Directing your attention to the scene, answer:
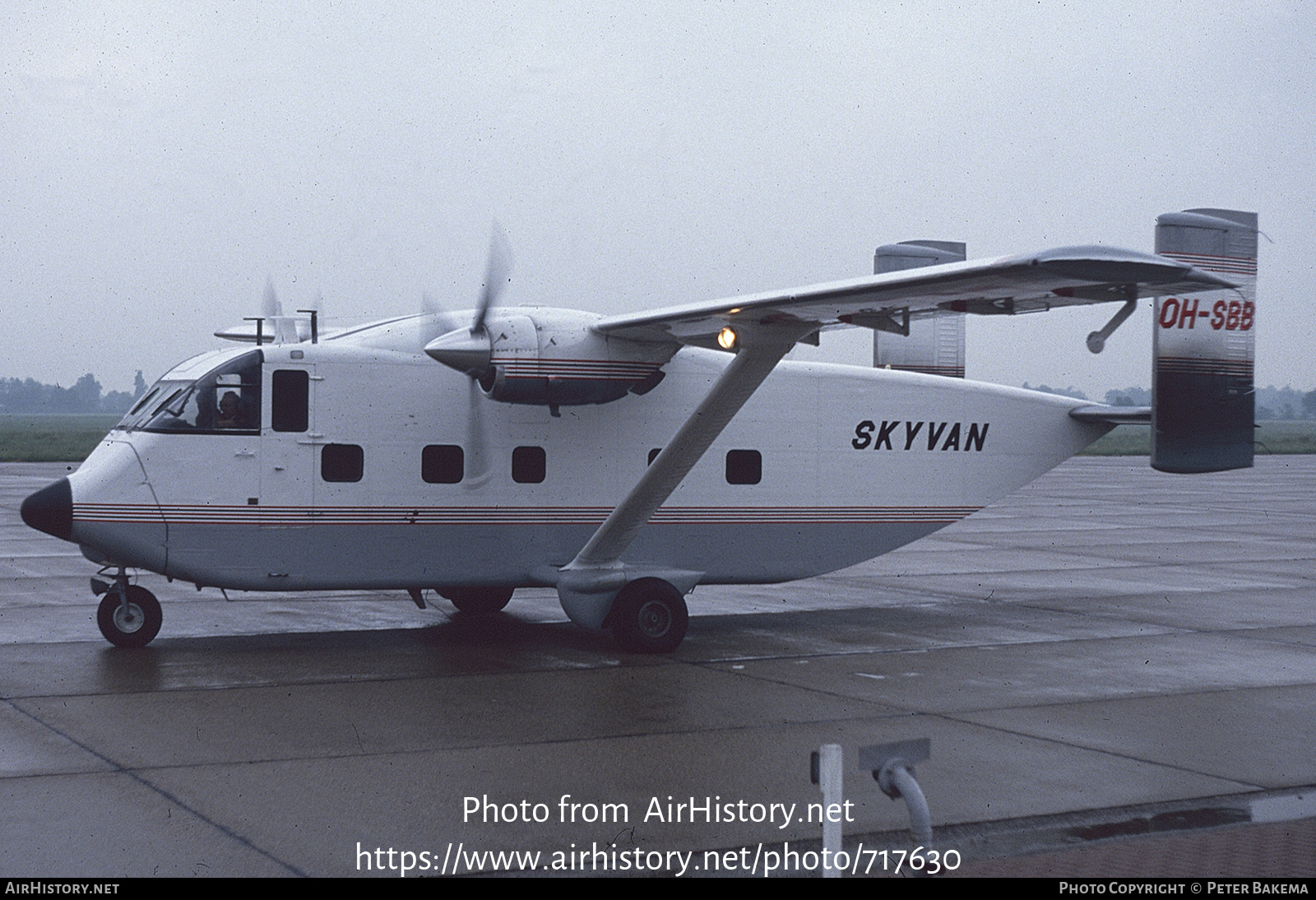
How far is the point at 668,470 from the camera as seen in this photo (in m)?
13.1

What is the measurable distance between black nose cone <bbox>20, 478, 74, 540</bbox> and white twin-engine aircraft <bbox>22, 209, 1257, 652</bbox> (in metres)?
0.03

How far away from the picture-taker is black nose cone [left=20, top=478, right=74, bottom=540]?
1261 cm

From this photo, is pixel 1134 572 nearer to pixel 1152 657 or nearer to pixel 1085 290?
pixel 1152 657

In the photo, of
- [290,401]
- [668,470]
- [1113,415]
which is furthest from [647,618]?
[1113,415]

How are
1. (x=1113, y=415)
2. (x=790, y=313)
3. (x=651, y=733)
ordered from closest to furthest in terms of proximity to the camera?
1. (x=651, y=733)
2. (x=790, y=313)
3. (x=1113, y=415)

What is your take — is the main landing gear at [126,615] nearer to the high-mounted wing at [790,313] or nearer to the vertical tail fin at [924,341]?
the high-mounted wing at [790,313]

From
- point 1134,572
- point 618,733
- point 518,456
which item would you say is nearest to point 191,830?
point 618,733

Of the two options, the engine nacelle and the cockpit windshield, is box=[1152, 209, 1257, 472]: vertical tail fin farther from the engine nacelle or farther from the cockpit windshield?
the cockpit windshield

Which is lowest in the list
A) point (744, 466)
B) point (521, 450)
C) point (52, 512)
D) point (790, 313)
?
point (52, 512)

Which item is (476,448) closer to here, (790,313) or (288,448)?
(288,448)

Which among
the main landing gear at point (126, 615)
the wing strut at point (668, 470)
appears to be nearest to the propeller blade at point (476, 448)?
the wing strut at point (668, 470)

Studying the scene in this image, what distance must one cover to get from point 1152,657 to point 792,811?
7016 mm

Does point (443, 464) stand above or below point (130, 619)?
above

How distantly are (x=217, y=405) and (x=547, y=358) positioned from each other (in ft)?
10.7
